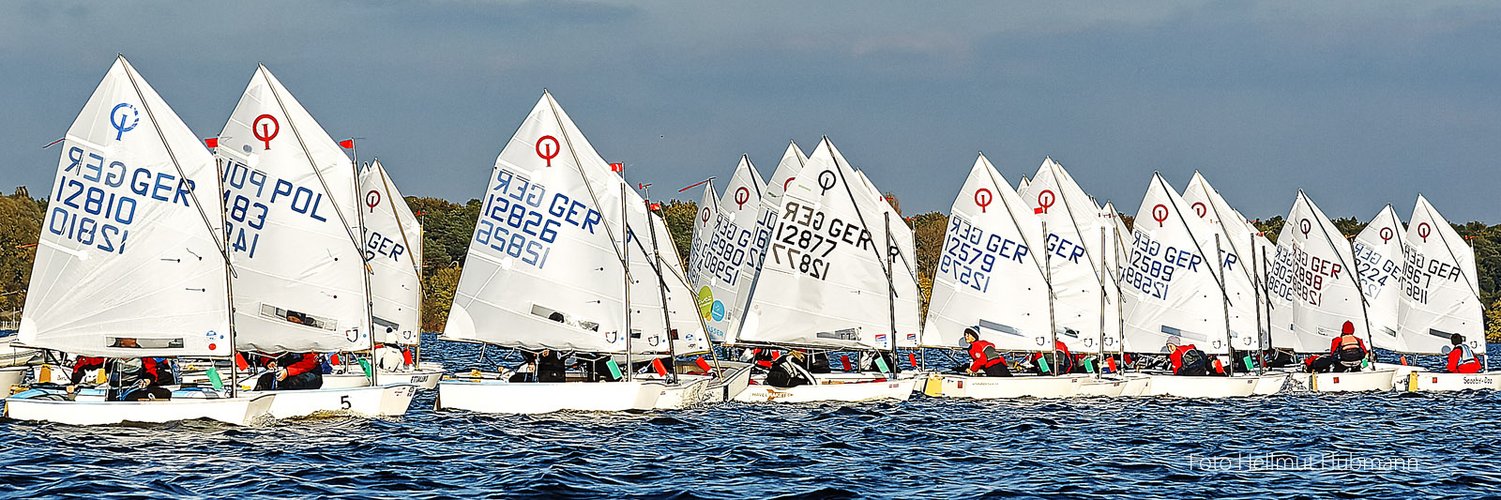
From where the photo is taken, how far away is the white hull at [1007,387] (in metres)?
44.2

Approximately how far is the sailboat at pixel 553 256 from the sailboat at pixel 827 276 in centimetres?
582

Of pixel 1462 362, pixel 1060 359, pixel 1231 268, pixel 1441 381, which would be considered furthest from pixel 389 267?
pixel 1462 362

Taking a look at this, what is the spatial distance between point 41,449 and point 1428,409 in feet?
106

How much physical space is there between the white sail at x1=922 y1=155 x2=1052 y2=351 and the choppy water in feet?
25.1

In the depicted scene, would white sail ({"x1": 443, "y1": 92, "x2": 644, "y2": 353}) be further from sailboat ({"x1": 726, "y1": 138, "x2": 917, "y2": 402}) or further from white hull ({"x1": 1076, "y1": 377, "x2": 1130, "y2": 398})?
white hull ({"x1": 1076, "y1": 377, "x2": 1130, "y2": 398})

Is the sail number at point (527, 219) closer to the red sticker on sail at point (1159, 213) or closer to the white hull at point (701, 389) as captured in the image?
the white hull at point (701, 389)

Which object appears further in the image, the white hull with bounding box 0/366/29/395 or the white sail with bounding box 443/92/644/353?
the white hull with bounding box 0/366/29/395

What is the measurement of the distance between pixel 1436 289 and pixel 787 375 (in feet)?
102

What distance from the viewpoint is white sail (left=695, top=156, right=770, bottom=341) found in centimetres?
5553

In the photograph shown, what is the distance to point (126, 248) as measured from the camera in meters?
34.4

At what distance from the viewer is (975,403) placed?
43312 millimetres

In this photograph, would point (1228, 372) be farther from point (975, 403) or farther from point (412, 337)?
point (412, 337)

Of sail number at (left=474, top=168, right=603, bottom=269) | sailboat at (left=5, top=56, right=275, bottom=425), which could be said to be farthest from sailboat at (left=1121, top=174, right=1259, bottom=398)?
sailboat at (left=5, top=56, right=275, bottom=425)

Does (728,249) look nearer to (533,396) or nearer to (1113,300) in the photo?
(1113,300)
